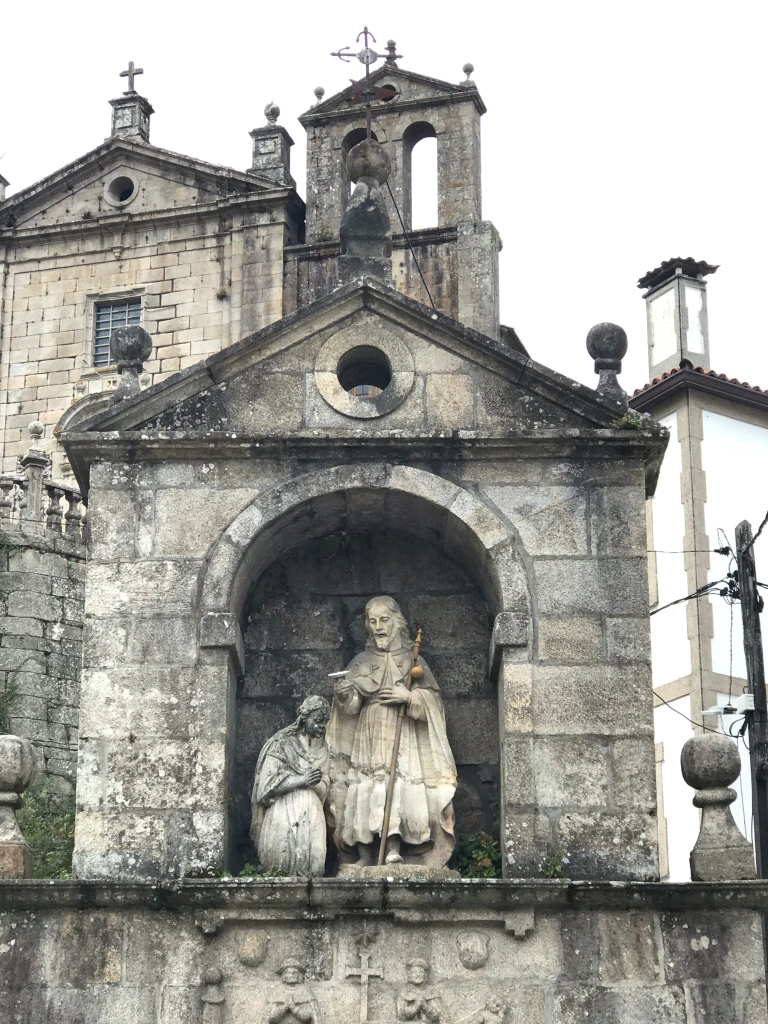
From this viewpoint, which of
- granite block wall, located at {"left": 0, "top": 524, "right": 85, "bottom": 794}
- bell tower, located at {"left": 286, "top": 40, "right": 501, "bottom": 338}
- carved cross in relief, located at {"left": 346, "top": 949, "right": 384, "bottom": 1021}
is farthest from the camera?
bell tower, located at {"left": 286, "top": 40, "right": 501, "bottom": 338}

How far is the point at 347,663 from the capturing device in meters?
12.5

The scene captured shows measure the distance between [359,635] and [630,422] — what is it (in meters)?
2.23

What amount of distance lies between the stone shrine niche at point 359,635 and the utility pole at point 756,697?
13.9 ft

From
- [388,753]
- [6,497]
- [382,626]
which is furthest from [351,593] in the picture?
[6,497]

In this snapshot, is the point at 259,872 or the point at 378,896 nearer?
the point at 378,896

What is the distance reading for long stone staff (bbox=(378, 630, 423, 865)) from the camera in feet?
37.3

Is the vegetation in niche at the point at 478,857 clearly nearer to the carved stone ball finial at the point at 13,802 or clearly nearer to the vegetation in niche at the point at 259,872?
the vegetation in niche at the point at 259,872

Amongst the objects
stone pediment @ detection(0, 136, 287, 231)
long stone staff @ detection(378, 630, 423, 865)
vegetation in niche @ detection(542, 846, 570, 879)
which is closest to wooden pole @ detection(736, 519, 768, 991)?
long stone staff @ detection(378, 630, 423, 865)

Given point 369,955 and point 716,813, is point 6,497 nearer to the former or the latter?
point 369,955

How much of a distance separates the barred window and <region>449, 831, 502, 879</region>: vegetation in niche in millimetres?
19005

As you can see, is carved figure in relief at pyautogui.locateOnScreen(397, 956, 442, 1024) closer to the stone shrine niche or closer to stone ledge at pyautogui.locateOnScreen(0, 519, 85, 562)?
the stone shrine niche

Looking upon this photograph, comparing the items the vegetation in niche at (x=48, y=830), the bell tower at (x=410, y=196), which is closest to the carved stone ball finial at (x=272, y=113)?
the bell tower at (x=410, y=196)

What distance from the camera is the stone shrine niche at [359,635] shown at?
1213 cm

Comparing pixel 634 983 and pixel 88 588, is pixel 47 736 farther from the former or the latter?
pixel 634 983
